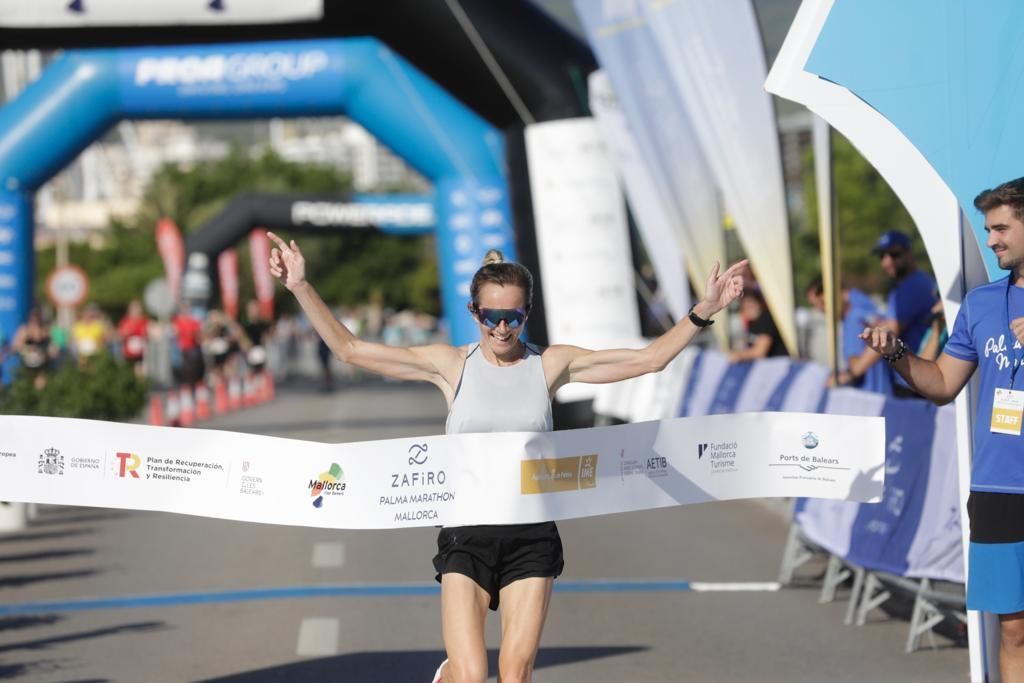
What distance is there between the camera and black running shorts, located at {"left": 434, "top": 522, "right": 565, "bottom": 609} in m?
5.28

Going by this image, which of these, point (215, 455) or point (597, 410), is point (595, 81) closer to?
point (597, 410)

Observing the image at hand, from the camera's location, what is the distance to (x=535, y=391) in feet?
18.1

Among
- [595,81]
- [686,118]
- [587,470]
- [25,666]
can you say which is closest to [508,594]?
[587,470]

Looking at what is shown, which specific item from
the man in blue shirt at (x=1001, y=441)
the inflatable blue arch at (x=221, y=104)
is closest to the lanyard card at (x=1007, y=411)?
the man in blue shirt at (x=1001, y=441)

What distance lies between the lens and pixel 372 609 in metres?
9.06

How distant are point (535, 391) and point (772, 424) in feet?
3.35

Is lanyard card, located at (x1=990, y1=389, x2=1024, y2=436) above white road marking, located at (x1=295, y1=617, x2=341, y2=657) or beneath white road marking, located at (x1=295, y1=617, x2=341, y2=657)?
above

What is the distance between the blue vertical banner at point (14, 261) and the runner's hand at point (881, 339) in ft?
60.0

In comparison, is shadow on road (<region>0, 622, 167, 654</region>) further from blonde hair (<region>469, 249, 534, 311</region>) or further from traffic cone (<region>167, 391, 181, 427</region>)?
traffic cone (<region>167, 391, 181, 427</region>)

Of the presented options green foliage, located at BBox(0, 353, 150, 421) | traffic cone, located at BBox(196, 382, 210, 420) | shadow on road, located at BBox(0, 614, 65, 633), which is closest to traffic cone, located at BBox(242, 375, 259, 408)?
traffic cone, located at BBox(196, 382, 210, 420)

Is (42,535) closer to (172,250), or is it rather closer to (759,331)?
(759,331)

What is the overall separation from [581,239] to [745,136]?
5.16 metres

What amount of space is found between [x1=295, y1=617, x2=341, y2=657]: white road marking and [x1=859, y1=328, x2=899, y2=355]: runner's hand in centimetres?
340

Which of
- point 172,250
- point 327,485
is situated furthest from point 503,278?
point 172,250
